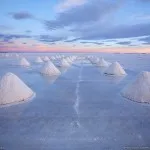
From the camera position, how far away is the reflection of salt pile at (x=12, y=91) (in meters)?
14.7

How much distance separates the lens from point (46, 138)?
915 centimetres

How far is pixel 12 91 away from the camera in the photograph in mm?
15273

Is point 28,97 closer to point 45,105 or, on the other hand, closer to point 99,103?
point 45,105

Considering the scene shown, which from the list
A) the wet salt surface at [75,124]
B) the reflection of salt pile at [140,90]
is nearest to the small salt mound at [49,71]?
the wet salt surface at [75,124]

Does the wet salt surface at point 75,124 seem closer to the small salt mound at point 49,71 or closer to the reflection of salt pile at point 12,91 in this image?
the reflection of salt pile at point 12,91

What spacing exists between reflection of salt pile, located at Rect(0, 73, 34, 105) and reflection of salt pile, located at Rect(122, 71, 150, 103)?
7116mm

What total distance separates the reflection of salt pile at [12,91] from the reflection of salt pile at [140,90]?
23.3 feet

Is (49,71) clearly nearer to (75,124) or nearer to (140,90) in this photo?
(140,90)

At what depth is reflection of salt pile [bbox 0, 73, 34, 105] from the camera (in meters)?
14.7

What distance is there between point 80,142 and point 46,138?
1.40m

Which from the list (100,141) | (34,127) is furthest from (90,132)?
(34,127)

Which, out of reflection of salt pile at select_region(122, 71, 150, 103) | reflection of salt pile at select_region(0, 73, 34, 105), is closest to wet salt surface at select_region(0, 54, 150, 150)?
reflection of salt pile at select_region(122, 71, 150, 103)

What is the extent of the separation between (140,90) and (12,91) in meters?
8.59

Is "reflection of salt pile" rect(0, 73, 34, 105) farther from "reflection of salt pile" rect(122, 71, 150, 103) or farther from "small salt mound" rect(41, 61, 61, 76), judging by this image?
"small salt mound" rect(41, 61, 61, 76)
